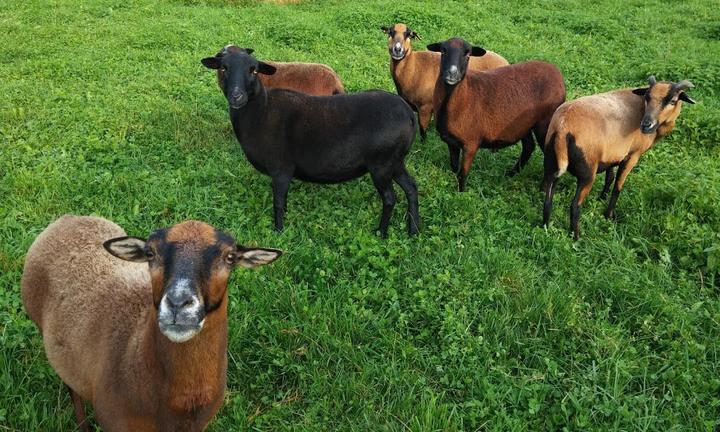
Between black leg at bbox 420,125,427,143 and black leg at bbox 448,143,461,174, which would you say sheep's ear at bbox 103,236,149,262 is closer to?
black leg at bbox 448,143,461,174

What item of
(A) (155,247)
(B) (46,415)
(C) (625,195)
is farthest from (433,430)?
(C) (625,195)

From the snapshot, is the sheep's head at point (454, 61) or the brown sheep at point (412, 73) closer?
the sheep's head at point (454, 61)

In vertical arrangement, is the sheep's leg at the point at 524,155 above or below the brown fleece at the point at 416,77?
below

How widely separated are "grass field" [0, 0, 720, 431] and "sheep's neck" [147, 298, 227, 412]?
0.83 metres

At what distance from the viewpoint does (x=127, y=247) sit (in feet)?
8.29

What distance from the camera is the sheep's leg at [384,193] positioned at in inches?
198

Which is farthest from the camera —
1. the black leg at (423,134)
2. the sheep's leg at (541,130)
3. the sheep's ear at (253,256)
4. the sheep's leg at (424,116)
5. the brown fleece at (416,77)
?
the brown fleece at (416,77)

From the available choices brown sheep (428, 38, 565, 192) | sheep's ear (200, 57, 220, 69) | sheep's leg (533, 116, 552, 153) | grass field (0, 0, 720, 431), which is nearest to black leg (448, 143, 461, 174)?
brown sheep (428, 38, 565, 192)

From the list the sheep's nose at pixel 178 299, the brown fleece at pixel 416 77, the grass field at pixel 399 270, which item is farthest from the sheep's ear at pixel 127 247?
the brown fleece at pixel 416 77

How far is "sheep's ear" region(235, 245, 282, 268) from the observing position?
2.56m

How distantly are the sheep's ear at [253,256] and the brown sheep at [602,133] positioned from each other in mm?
3415

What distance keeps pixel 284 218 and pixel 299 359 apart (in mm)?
1888

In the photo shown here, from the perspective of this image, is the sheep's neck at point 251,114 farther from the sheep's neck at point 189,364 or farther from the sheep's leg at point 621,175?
the sheep's leg at point 621,175

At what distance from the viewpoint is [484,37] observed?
11.2 metres
